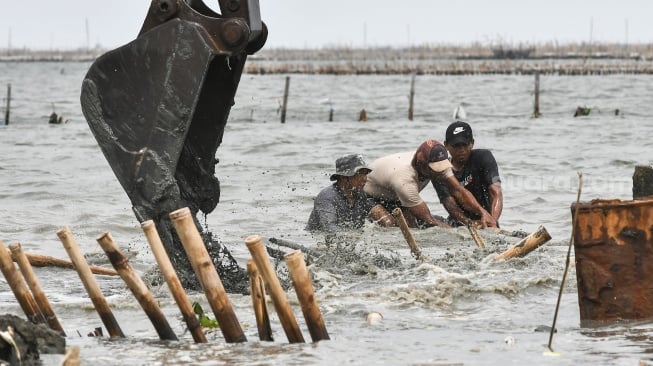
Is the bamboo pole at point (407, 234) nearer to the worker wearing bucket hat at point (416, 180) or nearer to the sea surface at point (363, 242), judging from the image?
the sea surface at point (363, 242)

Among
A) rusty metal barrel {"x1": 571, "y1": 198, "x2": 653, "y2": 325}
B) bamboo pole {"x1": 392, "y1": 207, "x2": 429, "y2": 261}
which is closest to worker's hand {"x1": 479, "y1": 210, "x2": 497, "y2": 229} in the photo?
bamboo pole {"x1": 392, "y1": 207, "x2": 429, "y2": 261}

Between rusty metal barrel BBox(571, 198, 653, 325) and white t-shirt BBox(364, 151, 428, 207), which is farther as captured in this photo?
white t-shirt BBox(364, 151, 428, 207)

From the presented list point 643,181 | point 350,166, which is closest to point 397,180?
point 350,166

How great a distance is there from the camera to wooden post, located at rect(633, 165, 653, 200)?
9094 millimetres

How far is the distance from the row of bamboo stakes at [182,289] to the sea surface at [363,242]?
172 millimetres

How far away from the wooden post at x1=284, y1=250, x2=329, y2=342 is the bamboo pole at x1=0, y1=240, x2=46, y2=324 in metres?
1.74

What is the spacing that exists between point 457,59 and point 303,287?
412 feet

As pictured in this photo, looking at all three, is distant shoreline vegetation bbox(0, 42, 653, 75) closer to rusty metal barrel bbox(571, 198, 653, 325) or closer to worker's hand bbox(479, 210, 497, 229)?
worker's hand bbox(479, 210, 497, 229)

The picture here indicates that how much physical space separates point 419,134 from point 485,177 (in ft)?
60.6

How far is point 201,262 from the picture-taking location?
20.3 feet

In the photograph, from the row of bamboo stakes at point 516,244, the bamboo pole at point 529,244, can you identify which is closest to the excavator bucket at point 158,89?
the row of bamboo stakes at point 516,244

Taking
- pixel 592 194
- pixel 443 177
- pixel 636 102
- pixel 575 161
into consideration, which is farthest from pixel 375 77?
pixel 443 177

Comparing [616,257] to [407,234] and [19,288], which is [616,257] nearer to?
[407,234]

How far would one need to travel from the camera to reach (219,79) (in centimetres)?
822
